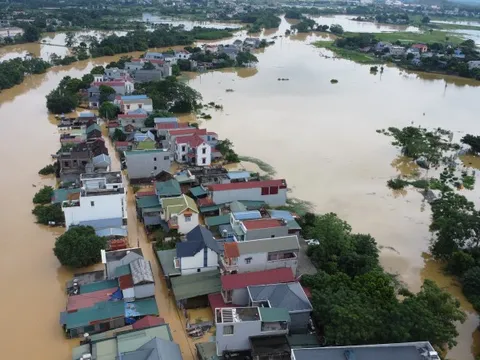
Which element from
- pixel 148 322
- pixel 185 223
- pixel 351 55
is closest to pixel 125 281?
pixel 148 322

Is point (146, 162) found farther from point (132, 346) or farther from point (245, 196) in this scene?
point (132, 346)

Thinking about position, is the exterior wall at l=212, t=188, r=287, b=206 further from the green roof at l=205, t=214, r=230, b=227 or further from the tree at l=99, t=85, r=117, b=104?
the tree at l=99, t=85, r=117, b=104

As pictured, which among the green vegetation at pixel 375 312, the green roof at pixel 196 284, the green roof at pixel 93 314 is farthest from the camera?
the green roof at pixel 196 284

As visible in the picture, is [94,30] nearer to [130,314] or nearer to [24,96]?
[24,96]

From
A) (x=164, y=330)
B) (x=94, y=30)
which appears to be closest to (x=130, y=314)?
(x=164, y=330)

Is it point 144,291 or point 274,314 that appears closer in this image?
point 274,314

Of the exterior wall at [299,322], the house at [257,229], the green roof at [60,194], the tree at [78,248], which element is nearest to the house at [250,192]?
the house at [257,229]

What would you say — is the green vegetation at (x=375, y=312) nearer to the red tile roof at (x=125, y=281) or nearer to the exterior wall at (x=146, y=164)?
the red tile roof at (x=125, y=281)

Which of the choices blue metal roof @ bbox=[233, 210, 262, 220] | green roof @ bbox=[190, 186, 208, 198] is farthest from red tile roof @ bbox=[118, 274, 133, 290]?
green roof @ bbox=[190, 186, 208, 198]
